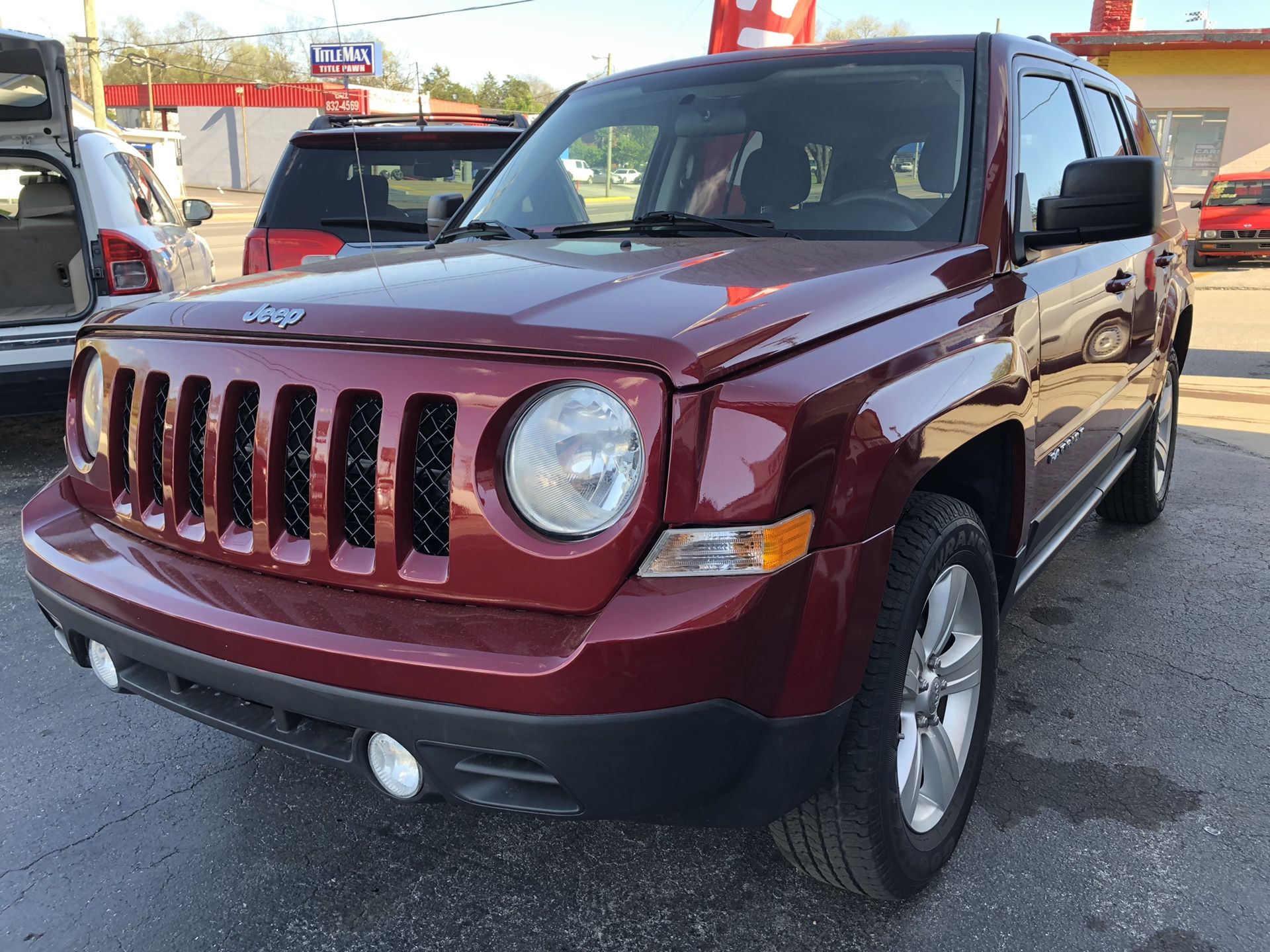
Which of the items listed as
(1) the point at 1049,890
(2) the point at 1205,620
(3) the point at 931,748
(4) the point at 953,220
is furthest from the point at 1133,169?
(2) the point at 1205,620

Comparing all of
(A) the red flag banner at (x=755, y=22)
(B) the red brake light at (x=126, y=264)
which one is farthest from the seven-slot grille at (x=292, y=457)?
(A) the red flag banner at (x=755, y=22)

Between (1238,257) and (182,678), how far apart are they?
21.2 metres

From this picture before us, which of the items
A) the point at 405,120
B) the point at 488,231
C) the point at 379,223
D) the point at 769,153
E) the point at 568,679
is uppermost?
the point at 405,120

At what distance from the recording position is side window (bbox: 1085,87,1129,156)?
3.61 meters

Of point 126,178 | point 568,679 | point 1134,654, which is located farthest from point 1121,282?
point 126,178

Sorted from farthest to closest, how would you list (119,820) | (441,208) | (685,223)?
(441,208)
(685,223)
(119,820)

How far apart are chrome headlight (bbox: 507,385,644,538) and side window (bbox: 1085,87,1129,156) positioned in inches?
106

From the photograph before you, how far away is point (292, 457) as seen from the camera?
193cm

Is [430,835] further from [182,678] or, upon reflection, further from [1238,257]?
[1238,257]

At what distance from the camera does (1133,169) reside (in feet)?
8.32

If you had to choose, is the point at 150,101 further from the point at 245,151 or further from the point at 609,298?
the point at 609,298

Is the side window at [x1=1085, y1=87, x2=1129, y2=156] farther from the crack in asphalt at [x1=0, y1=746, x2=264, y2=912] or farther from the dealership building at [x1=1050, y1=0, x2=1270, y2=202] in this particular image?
the dealership building at [x1=1050, y1=0, x2=1270, y2=202]

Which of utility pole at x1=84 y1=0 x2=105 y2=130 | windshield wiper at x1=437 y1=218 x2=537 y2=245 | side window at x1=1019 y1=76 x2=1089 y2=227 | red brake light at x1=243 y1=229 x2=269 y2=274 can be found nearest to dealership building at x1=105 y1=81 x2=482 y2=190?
utility pole at x1=84 y1=0 x2=105 y2=130

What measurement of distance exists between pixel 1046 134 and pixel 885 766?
208 cm
